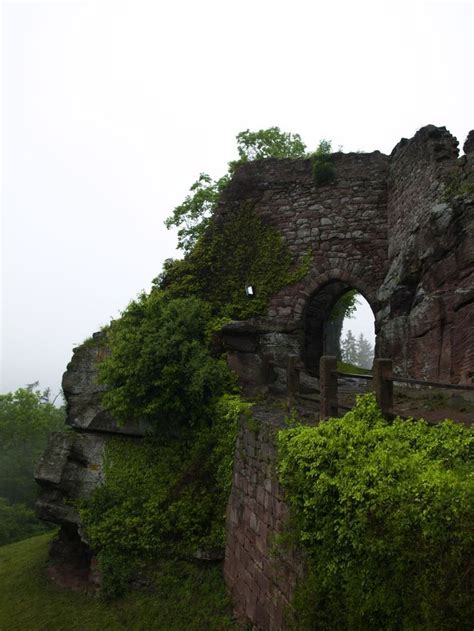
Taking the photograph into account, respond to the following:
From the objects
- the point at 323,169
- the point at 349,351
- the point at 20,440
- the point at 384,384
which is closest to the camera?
the point at 384,384

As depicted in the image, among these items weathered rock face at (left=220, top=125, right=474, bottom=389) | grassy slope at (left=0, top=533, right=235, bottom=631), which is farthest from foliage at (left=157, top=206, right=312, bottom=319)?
grassy slope at (left=0, top=533, right=235, bottom=631)

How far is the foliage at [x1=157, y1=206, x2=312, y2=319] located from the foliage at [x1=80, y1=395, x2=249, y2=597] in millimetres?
3375

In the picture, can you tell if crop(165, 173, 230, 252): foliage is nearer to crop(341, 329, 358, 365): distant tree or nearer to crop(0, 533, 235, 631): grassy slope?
crop(0, 533, 235, 631): grassy slope

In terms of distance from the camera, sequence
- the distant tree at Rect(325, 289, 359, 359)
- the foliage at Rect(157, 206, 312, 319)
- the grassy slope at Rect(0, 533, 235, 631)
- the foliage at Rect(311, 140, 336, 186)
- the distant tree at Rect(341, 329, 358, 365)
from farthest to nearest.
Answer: the distant tree at Rect(341, 329, 358, 365) → the distant tree at Rect(325, 289, 359, 359) → the foliage at Rect(311, 140, 336, 186) → the foliage at Rect(157, 206, 312, 319) → the grassy slope at Rect(0, 533, 235, 631)

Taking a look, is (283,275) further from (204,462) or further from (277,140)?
(277,140)

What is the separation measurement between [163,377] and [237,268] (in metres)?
4.24

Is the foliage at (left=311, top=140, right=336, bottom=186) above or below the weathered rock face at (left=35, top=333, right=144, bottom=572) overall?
above

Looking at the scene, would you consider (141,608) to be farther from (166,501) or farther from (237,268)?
(237,268)

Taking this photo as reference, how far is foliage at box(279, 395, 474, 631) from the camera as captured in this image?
288cm

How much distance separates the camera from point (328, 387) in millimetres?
5371

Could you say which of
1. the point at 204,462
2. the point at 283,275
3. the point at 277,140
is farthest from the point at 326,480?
the point at 277,140

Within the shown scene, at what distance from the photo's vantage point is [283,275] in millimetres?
10984

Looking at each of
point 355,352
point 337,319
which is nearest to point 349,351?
point 355,352

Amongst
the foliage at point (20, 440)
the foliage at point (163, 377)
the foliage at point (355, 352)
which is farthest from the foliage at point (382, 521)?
the foliage at point (355, 352)
